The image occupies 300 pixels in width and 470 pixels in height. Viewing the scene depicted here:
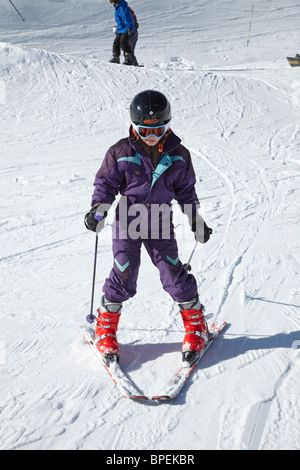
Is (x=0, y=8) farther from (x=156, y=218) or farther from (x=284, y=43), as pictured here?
(x=156, y=218)

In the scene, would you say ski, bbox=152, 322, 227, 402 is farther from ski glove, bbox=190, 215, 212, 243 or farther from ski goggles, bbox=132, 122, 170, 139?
ski goggles, bbox=132, 122, 170, 139

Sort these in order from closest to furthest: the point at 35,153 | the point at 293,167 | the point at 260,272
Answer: the point at 260,272 < the point at 293,167 < the point at 35,153

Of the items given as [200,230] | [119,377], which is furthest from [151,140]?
[119,377]

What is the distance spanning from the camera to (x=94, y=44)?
52.4 feet

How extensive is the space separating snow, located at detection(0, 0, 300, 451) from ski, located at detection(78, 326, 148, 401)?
0.04 meters

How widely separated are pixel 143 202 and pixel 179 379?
47.8 inches

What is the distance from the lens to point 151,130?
127 inches

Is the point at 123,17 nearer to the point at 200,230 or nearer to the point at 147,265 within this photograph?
the point at 147,265

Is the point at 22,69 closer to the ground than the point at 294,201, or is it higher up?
higher up

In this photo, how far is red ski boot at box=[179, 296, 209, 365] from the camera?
3.50 meters

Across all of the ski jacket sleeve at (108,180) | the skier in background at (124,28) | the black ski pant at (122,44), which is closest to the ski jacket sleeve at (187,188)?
the ski jacket sleeve at (108,180)
